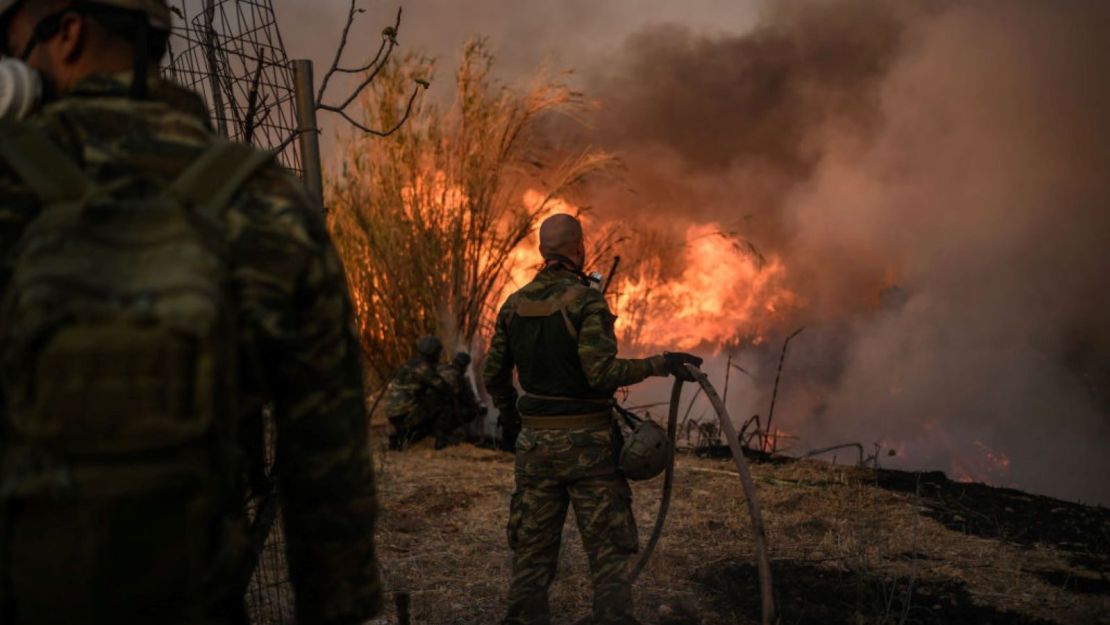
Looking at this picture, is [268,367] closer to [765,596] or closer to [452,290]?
[765,596]

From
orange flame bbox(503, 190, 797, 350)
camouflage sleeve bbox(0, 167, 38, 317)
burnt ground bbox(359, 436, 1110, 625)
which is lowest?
burnt ground bbox(359, 436, 1110, 625)

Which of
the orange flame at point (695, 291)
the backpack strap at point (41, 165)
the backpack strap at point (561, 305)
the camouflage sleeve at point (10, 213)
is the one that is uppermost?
the orange flame at point (695, 291)

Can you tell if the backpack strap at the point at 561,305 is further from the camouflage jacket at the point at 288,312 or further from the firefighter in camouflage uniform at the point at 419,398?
the firefighter in camouflage uniform at the point at 419,398

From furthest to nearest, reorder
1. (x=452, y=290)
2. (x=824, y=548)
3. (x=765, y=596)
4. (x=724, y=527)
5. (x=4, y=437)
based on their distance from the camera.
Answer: (x=452, y=290) < (x=724, y=527) < (x=824, y=548) < (x=765, y=596) < (x=4, y=437)

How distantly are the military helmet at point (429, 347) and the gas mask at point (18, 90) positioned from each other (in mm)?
8012

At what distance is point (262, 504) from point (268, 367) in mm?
956

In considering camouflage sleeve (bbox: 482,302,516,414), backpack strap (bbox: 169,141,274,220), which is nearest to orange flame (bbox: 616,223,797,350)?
camouflage sleeve (bbox: 482,302,516,414)

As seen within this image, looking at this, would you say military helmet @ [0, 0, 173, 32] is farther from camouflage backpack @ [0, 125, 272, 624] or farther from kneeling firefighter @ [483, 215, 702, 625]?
kneeling firefighter @ [483, 215, 702, 625]

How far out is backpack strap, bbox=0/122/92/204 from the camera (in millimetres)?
1211

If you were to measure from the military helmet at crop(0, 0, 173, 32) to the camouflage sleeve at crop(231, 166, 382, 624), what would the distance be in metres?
0.31

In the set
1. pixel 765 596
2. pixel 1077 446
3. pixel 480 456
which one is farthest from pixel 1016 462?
pixel 765 596

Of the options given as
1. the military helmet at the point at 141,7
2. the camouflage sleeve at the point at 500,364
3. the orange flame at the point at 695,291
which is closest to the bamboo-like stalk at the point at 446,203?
the orange flame at the point at 695,291

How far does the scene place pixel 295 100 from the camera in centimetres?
288

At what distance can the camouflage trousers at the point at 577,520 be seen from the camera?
12.3 ft
